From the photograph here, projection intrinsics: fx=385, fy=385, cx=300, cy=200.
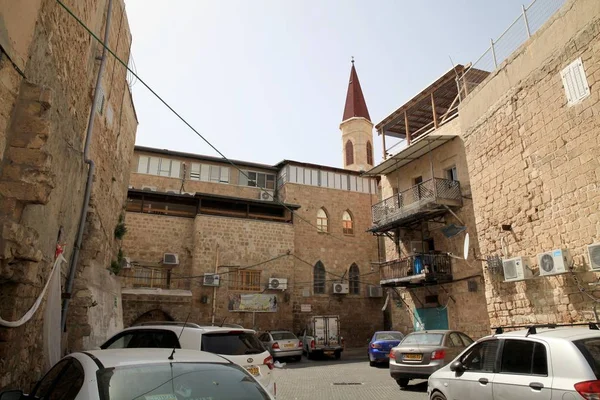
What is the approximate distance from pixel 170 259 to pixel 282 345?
7.83 metres

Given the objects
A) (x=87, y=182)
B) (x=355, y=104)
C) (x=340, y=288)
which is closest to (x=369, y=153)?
(x=355, y=104)

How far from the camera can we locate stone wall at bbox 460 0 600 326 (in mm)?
8703

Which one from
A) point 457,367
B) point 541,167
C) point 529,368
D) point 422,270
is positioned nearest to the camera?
point 529,368

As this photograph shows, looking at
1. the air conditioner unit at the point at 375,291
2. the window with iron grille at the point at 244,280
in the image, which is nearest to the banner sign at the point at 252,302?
the window with iron grille at the point at 244,280

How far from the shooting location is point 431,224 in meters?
18.3

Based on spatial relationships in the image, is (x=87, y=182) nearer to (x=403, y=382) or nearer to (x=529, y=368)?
(x=529, y=368)

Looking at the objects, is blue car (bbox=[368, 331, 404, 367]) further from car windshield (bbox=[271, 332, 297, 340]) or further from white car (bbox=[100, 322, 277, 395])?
white car (bbox=[100, 322, 277, 395])

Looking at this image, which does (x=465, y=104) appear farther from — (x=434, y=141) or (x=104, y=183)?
(x=104, y=183)

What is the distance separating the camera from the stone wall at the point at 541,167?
870 cm

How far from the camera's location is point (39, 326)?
5.92 m

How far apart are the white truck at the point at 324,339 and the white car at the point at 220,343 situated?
44.8ft

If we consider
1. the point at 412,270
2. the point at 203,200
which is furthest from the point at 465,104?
the point at 203,200

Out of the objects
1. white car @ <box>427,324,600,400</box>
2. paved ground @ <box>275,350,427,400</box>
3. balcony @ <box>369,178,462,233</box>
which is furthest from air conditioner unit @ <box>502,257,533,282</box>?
balcony @ <box>369,178,462,233</box>

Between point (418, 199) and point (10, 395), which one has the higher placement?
point (418, 199)
